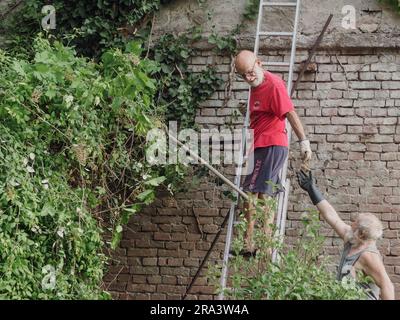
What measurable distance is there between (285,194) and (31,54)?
8.67ft

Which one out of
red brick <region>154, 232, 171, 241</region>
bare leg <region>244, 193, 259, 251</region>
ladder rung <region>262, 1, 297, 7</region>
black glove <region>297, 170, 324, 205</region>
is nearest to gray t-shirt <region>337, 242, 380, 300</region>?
black glove <region>297, 170, 324, 205</region>

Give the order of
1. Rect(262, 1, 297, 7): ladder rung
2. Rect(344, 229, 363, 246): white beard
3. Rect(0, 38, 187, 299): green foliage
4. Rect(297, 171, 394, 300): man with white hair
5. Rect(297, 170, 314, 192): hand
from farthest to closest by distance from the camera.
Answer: Rect(262, 1, 297, 7): ladder rung → Rect(297, 170, 314, 192): hand → Rect(0, 38, 187, 299): green foliage → Rect(344, 229, 363, 246): white beard → Rect(297, 171, 394, 300): man with white hair

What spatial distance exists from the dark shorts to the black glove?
20 centimetres

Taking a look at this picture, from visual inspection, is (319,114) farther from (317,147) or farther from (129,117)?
(129,117)

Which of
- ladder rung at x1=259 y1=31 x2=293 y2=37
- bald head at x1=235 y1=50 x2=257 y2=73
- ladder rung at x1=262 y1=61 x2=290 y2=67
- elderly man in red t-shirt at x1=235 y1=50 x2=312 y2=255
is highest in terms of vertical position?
ladder rung at x1=259 y1=31 x2=293 y2=37

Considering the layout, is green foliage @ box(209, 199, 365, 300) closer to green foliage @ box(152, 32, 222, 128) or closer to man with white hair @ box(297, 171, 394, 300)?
man with white hair @ box(297, 171, 394, 300)

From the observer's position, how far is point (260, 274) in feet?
19.7

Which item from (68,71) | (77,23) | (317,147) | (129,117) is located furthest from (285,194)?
(77,23)

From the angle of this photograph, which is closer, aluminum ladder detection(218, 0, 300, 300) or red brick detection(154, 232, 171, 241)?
aluminum ladder detection(218, 0, 300, 300)

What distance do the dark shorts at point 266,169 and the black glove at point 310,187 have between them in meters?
0.20

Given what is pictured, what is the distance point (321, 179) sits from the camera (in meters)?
8.05

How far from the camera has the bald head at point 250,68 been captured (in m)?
6.99

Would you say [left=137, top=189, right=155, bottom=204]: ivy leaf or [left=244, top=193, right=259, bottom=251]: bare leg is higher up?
[left=137, top=189, right=155, bottom=204]: ivy leaf

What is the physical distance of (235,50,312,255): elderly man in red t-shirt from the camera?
6.95 metres
